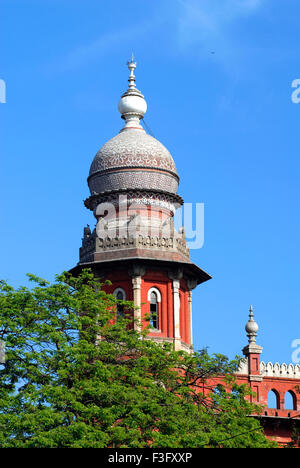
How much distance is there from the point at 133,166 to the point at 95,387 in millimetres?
13609

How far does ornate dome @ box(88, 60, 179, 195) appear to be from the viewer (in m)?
42.8

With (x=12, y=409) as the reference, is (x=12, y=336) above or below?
above

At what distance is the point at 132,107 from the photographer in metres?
44.9

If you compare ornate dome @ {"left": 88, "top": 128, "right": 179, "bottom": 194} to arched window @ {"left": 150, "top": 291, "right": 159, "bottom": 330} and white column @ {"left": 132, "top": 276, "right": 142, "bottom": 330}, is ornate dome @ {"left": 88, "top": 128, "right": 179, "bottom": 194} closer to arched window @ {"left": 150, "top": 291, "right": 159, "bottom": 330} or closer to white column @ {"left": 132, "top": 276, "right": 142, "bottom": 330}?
white column @ {"left": 132, "top": 276, "right": 142, "bottom": 330}

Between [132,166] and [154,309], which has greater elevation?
[132,166]

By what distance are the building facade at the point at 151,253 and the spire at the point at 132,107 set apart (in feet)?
2.07

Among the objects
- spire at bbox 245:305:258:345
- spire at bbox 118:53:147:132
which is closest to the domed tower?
spire at bbox 118:53:147:132

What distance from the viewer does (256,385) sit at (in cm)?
4162

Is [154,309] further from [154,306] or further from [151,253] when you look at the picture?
[151,253]

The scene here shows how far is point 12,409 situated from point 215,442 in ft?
20.5

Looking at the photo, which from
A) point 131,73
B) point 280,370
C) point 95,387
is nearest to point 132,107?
point 131,73
